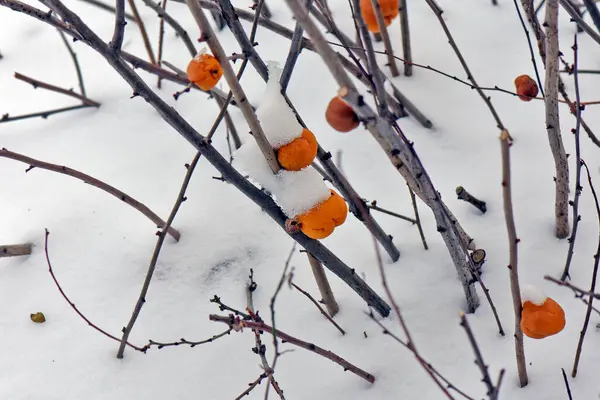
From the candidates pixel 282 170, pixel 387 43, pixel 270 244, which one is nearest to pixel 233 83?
pixel 282 170

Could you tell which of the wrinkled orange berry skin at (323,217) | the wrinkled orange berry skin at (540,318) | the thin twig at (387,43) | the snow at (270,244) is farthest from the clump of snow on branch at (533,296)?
the thin twig at (387,43)

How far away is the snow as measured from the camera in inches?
62.3

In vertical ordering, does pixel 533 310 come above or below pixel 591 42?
below

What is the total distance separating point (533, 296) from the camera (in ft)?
4.09

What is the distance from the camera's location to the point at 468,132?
2.10m

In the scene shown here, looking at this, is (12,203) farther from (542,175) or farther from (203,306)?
(542,175)

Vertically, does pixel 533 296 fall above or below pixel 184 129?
below

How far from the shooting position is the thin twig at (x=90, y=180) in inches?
63.2

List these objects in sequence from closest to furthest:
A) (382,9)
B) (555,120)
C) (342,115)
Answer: (342,115) < (555,120) < (382,9)

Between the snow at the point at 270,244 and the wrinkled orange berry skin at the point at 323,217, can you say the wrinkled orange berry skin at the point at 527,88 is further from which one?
the wrinkled orange berry skin at the point at 323,217

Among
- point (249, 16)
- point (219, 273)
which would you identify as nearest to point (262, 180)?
point (219, 273)

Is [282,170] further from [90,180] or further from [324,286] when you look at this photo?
[90,180]

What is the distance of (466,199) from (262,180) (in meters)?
0.70

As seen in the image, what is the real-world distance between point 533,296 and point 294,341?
536 mm
